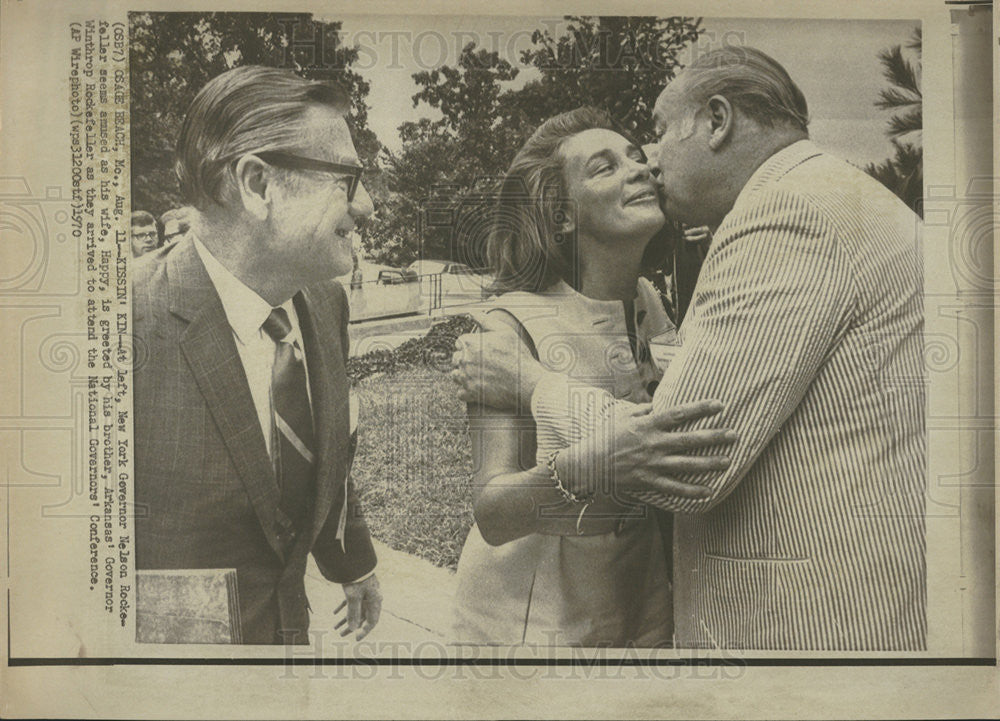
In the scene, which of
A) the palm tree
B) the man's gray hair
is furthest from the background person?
the palm tree

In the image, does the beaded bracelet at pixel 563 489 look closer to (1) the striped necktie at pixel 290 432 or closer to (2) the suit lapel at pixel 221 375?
(1) the striped necktie at pixel 290 432

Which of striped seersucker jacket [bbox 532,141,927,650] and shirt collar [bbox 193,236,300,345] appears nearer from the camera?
striped seersucker jacket [bbox 532,141,927,650]

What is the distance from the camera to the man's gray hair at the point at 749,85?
339cm

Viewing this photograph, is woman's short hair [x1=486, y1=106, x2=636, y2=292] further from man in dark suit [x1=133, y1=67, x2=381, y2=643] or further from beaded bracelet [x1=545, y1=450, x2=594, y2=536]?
beaded bracelet [x1=545, y1=450, x2=594, y2=536]

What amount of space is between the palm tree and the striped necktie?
220cm

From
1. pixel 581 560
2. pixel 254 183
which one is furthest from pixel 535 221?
pixel 581 560

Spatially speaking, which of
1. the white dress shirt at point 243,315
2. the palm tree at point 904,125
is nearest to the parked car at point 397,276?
the white dress shirt at point 243,315

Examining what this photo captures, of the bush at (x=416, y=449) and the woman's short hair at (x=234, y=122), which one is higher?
the woman's short hair at (x=234, y=122)

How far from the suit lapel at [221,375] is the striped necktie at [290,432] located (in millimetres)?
45

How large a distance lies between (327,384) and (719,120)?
66.5 inches

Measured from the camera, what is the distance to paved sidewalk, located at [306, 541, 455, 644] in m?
3.42

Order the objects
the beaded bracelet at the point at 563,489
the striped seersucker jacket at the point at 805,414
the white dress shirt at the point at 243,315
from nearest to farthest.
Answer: the striped seersucker jacket at the point at 805,414, the beaded bracelet at the point at 563,489, the white dress shirt at the point at 243,315

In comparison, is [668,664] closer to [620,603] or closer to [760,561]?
[620,603]

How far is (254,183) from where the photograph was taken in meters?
3.41
